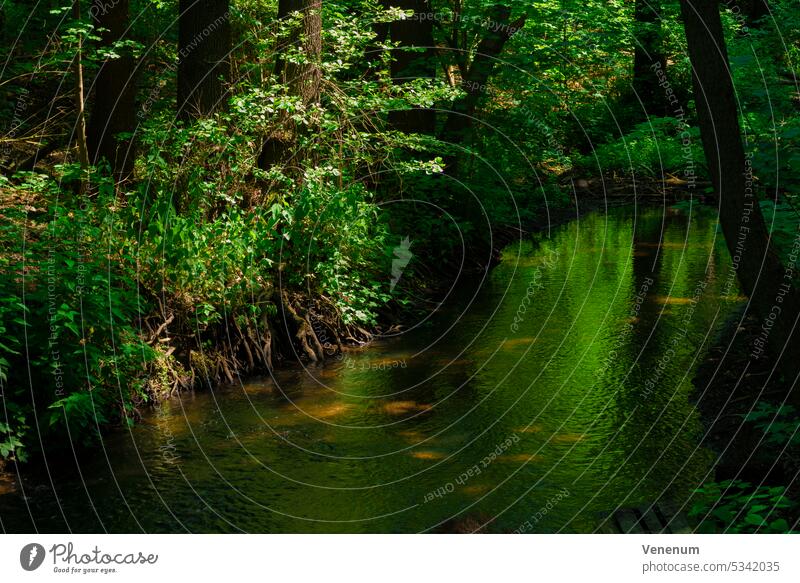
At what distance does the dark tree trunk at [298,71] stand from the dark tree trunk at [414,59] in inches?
155

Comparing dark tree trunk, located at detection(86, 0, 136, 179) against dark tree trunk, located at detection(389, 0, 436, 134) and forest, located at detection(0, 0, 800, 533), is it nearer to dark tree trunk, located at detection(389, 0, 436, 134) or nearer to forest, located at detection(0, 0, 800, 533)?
forest, located at detection(0, 0, 800, 533)

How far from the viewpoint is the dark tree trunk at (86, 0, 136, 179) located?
1435 cm

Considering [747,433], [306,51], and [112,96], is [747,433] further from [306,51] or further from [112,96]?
[112,96]

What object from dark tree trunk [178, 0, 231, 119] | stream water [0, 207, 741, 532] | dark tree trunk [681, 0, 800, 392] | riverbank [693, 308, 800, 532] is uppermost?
dark tree trunk [178, 0, 231, 119]

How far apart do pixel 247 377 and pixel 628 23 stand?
39.2ft

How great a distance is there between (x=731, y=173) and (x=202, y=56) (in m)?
7.79

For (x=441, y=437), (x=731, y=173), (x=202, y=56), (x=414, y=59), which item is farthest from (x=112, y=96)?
(x=731, y=173)

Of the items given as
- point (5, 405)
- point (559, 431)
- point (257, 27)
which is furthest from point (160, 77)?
point (559, 431)

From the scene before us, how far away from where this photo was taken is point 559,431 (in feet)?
31.7

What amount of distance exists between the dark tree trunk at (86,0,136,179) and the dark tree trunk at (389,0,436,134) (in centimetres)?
457

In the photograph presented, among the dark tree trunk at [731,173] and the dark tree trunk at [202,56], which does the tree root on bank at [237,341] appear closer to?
the dark tree trunk at [202,56]

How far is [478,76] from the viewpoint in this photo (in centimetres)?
1719

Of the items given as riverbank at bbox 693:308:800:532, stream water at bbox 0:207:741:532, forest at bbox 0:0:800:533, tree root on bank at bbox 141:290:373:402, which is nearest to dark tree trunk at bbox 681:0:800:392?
forest at bbox 0:0:800:533
